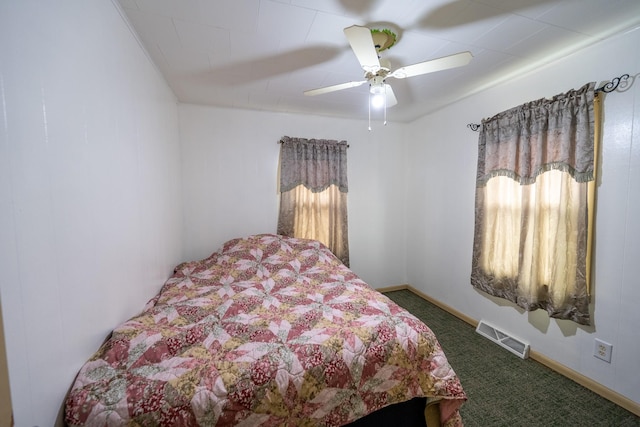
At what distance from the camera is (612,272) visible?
1.54m

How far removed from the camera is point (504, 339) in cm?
212

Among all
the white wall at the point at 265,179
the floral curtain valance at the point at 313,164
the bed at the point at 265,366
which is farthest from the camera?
the floral curtain valance at the point at 313,164

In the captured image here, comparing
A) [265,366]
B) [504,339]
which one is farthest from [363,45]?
[504,339]

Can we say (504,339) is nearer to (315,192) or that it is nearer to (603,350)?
(603,350)

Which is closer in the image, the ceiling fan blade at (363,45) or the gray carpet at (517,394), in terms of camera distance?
the ceiling fan blade at (363,45)

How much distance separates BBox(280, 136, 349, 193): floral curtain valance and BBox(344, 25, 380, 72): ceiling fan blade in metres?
1.51

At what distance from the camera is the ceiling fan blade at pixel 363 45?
109 cm

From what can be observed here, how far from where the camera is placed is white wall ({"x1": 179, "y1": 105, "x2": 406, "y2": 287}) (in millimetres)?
2625

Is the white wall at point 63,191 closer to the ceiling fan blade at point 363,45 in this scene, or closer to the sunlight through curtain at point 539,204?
the ceiling fan blade at point 363,45

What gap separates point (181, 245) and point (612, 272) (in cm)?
339

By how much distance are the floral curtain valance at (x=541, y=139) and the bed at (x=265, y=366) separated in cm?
153

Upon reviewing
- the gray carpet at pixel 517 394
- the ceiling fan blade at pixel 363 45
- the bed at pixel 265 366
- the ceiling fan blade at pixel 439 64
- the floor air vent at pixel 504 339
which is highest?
the ceiling fan blade at pixel 363 45

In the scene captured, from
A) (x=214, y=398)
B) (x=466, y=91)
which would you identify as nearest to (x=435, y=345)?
(x=214, y=398)

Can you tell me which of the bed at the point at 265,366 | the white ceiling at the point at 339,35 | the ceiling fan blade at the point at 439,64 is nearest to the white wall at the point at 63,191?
the bed at the point at 265,366
